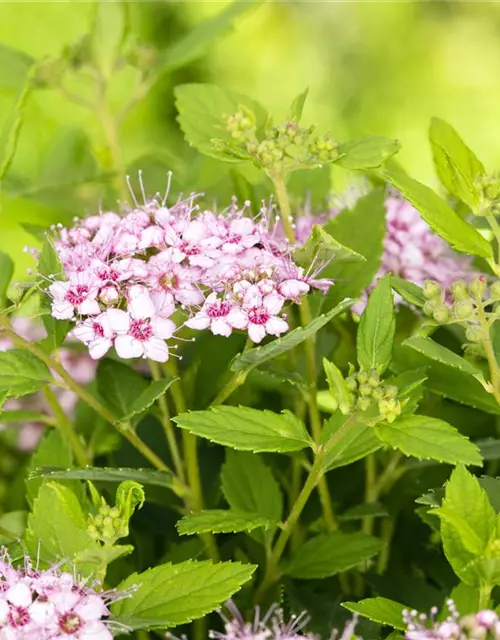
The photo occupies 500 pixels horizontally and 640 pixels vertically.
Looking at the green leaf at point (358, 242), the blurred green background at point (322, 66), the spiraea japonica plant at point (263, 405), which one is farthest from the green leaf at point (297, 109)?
the blurred green background at point (322, 66)

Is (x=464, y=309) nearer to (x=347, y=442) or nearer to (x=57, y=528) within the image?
(x=347, y=442)

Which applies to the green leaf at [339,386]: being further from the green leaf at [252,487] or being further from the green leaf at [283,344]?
the green leaf at [252,487]

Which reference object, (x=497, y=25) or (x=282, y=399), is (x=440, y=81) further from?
(x=282, y=399)

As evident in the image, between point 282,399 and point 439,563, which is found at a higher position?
point 282,399

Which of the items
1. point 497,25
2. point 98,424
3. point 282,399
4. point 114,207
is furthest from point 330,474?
point 497,25

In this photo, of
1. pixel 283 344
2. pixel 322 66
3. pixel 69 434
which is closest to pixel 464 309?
pixel 283 344

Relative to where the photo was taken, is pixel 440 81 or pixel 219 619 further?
pixel 440 81
